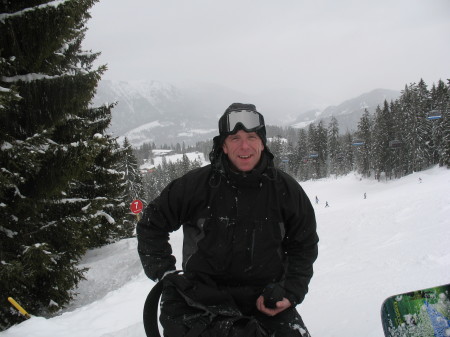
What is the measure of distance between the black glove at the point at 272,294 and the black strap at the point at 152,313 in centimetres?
90

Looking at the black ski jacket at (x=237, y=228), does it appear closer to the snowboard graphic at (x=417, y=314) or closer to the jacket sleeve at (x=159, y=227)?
the jacket sleeve at (x=159, y=227)

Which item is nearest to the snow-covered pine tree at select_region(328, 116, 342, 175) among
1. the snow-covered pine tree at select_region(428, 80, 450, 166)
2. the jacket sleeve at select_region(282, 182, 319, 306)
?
the snow-covered pine tree at select_region(428, 80, 450, 166)

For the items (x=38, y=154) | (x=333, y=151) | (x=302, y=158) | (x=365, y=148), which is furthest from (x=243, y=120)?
(x=302, y=158)

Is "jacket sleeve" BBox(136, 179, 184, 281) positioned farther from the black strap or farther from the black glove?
the black glove

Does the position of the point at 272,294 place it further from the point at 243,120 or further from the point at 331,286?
the point at 331,286

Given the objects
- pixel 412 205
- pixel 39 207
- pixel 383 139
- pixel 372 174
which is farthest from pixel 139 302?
pixel 372 174

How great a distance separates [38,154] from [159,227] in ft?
15.7

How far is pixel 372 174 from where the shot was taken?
67375 millimetres

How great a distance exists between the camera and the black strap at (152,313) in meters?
2.76

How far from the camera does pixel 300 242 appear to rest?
9.63ft

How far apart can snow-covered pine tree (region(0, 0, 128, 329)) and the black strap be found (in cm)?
418

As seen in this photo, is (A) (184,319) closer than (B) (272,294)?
Yes

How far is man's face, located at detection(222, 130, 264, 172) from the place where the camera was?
2.85 metres

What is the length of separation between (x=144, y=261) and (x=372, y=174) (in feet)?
235
